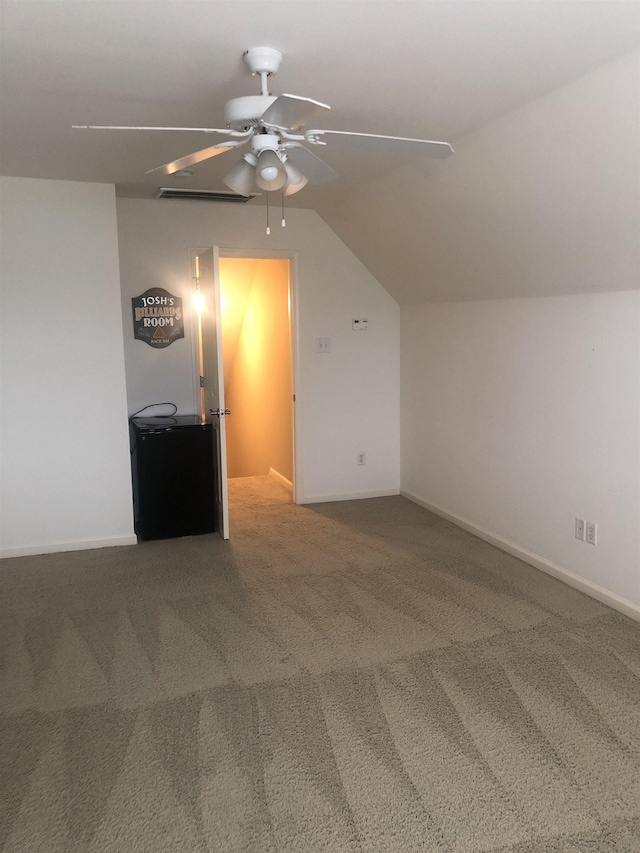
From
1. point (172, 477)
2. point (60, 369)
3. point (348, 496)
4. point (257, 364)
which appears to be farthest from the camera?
point (257, 364)

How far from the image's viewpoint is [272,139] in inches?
89.0

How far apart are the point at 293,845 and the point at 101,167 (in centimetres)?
363

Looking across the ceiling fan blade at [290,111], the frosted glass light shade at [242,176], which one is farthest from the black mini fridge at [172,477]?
the ceiling fan blade at [290,111]

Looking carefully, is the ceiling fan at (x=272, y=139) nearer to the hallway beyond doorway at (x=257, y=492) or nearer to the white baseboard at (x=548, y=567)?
the white baseboard at (x=548, y=567)

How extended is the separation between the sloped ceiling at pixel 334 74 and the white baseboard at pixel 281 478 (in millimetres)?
2867

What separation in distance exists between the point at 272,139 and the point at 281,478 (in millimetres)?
4338

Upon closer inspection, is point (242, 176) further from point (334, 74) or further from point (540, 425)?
point (540, 425)

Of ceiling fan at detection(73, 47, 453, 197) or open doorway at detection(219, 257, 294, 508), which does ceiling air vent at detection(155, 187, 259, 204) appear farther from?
ceiling fan at detection(73, 47, 453, 197)

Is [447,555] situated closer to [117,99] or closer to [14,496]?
[14,496]

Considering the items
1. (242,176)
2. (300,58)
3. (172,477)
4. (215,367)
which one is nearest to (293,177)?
(242,176)

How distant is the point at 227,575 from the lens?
13.2ft

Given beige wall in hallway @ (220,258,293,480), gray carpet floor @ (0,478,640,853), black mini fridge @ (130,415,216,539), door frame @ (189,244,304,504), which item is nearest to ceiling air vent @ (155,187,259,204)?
door frame @ (189,244,304,504)

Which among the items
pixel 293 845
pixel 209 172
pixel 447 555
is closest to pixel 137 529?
pixel 447 555

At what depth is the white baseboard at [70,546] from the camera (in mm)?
4391
